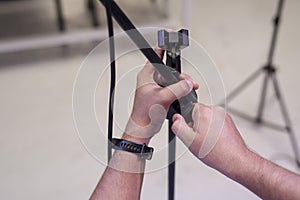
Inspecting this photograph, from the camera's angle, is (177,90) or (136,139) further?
(136,139)

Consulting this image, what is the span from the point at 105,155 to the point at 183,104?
0.63 feet

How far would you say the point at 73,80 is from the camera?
2268 mm

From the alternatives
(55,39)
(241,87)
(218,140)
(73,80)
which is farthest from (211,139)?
(55,39)

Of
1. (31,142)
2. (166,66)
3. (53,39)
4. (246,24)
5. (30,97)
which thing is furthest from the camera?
(246,24)

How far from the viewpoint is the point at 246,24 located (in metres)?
2.79

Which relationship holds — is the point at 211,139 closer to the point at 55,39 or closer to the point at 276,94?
the point at 276,94

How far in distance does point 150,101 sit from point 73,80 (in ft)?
5.25

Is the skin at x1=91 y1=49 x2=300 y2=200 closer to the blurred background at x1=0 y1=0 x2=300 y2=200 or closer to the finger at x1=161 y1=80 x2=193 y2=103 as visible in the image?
the finger at x1=161 y1=80 x2=193 y2=103

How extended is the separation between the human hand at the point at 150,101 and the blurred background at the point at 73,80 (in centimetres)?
40

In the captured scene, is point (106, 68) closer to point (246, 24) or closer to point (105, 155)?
point (105, 155)

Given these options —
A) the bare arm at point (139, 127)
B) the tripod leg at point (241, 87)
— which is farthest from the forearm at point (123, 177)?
the tripod leg at point (241, 87)

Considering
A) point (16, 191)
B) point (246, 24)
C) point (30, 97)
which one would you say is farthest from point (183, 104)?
point (246, 24)

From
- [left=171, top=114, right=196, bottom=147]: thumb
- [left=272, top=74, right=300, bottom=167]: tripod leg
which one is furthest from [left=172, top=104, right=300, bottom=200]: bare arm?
[left=272, top=74, right=300, bottom=167]: tripod leg

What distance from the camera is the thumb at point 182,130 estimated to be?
681 millimetres
